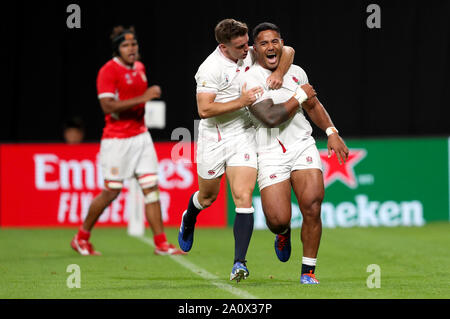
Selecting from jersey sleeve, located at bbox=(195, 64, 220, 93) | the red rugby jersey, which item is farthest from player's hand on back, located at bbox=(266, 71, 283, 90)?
the red rugby jersey

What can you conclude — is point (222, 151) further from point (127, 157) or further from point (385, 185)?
point (385, 185)

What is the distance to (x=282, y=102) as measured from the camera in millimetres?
8453

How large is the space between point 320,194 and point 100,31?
10174 mm

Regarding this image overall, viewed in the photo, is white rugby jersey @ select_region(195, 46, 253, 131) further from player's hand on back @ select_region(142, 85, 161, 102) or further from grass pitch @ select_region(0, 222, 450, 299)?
player's hand on back @ select_region(142, 85, 161, 102)

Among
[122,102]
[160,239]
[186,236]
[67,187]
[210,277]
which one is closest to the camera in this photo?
[210,277]

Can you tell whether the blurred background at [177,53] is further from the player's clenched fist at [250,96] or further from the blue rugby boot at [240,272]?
the blue rugby boot at [240,272]

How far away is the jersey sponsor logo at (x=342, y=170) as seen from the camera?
15.2 m

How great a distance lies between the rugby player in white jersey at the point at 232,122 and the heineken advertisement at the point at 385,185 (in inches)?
244

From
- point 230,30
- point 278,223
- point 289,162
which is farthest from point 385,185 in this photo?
point 230,30

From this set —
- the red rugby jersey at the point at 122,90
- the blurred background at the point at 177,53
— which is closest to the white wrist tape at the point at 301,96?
the red rugby jersey at the point at 122,90

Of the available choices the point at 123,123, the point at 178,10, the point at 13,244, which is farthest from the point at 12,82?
the point at 123,123

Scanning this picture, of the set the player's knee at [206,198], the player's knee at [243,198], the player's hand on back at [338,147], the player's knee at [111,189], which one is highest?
the player's hand on back at [338,147]

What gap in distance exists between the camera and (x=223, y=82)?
8.61m

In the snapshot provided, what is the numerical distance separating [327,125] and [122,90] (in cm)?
338
